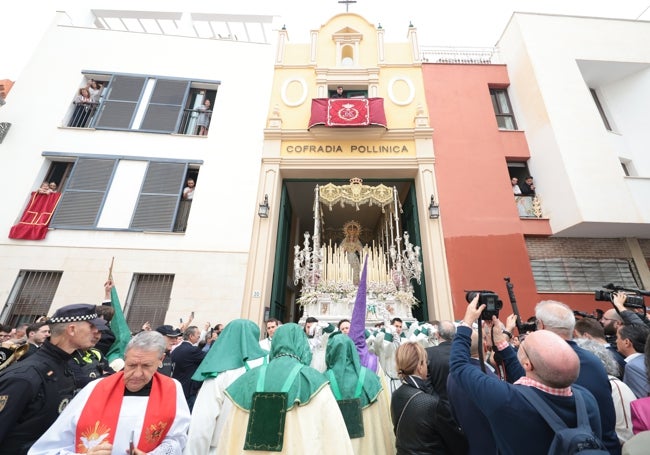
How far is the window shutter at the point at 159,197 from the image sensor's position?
7.99 metres

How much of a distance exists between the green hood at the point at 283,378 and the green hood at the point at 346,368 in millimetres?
362

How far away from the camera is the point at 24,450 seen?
1726 mm

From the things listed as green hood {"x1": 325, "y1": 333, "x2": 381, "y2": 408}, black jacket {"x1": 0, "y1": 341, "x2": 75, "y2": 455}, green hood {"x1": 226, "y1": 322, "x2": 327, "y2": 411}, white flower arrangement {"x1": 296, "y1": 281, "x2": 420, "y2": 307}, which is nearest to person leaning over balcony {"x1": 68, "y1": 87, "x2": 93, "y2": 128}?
white flower arrangement {"x1": 296, "y1": 281, "x2": 420, "y2": 307}

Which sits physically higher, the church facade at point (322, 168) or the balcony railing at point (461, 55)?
the balcony railing at point (461, 55)

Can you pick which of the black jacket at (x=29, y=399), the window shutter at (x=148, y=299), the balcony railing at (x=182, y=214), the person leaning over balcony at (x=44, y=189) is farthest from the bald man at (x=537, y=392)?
the person leaning over balcony at (x=44, y=189)

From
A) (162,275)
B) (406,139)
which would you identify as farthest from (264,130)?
(162,275)

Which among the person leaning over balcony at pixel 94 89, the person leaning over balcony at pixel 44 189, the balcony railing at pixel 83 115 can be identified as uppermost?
the person leaning over balcony at pixel 94 89

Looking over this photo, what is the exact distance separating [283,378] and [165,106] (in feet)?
33.7

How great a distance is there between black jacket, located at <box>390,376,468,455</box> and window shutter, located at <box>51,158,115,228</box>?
9036 mm

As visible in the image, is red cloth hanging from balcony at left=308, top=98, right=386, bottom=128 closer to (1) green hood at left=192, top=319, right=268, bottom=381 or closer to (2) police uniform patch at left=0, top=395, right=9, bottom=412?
(1) green hood at left=192, top=319, right=268, bottom=381

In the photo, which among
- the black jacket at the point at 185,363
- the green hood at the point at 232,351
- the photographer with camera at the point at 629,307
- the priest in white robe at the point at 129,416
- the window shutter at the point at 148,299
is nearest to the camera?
the priest in white robe at the point at 129,416

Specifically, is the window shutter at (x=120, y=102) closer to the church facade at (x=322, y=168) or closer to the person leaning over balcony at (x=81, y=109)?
the church facade at (x=322, y=168)

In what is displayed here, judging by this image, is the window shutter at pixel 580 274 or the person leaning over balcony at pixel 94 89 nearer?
the window shutter at pixel 580 274

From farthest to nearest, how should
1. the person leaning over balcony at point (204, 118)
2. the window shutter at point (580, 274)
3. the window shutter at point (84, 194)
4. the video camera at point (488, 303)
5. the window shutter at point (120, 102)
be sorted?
1. the person leaning over balcony at point (204, 118)
2. the window shutter at point (120, 102)
3. the window shutter at point (84, 194)
4. the window shutter at point (580, 274)
5. the video camera at point (488, 303)
